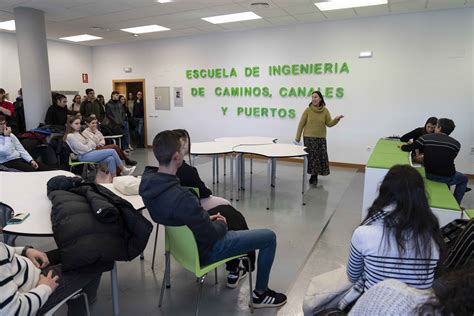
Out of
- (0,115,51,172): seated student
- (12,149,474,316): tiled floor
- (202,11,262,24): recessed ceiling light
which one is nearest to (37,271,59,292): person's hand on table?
(12,149,474,316): tiled floor

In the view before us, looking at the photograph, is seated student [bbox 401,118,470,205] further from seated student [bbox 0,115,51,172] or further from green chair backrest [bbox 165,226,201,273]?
seated student [bbox 0,115,51,172]

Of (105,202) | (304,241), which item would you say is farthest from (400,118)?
(105,202)

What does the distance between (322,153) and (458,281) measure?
14.3ft

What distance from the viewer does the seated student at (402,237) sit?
54.2 inches

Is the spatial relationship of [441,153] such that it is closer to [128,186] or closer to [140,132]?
[128,186]

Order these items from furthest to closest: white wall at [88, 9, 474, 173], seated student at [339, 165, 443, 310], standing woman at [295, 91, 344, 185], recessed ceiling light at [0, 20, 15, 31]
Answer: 1. recessed ceiling light at [0, 20, 15, 31]
2. white wall at [88, 9, 474, 173]
3. standing woman at [295, 91, 344, 185]
4. seated student at [339, 165, 443, 310]

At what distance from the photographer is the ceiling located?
17.0 feet

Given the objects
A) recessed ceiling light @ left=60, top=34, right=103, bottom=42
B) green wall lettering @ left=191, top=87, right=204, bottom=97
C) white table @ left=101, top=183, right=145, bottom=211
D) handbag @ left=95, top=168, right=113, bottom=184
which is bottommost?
handbag @ left=95, top=168, right=113, bottom=184

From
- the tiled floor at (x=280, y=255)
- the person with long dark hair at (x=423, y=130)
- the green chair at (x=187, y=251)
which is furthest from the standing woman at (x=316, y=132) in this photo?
the green chair at (x=187, y=251)

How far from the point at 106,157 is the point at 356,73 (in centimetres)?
477

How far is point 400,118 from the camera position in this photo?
603cm

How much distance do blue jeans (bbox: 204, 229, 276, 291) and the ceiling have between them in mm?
4247

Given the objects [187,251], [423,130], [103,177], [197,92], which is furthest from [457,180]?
[197,92]

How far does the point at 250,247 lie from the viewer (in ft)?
6.66
